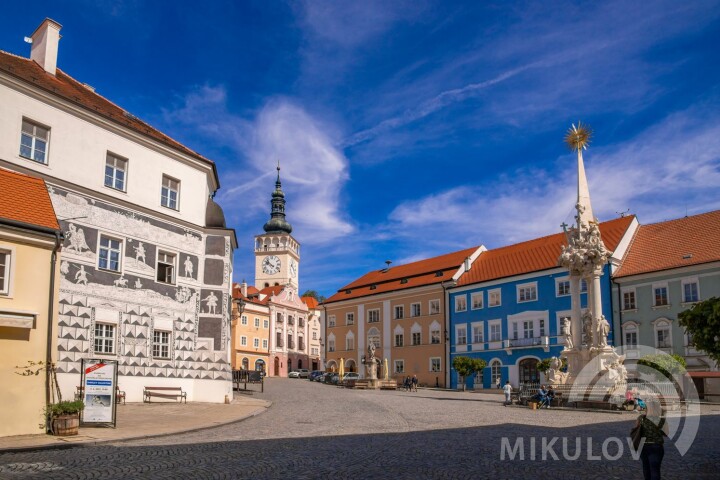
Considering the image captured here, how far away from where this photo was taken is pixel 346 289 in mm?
73188

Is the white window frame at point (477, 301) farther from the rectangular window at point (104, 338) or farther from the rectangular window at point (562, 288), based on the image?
the rectangular window at point (104, 338)

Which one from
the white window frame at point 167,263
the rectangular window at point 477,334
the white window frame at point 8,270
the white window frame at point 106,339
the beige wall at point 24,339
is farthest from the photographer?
the rectangular window at point 477,334

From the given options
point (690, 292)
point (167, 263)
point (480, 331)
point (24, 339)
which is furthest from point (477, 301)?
point (24, 339)

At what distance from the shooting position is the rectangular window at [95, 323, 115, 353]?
24.9 m

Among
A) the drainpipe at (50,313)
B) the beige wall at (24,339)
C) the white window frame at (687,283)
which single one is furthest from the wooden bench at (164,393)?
the white window frame at (687,283)

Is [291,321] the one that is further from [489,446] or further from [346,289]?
[489,446]

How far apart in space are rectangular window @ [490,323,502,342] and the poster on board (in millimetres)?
41041

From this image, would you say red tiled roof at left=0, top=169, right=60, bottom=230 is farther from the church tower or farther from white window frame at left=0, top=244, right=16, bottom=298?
the church tower

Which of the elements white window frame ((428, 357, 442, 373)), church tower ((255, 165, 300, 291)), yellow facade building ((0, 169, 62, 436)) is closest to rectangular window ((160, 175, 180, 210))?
yellow facade building ((0, 169, 62, 436))

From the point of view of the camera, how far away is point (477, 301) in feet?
185

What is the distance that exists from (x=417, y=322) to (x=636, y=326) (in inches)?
877

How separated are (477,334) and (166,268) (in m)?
34.3

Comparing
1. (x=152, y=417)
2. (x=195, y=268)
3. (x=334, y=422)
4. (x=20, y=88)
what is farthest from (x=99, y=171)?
(x=334, y=422)

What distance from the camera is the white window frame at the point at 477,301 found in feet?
184
